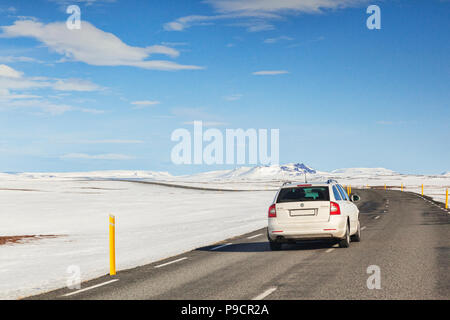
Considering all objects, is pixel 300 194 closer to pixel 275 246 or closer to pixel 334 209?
pixel 334 209

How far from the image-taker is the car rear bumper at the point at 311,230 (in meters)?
14.0

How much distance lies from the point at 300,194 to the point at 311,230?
3.67ft

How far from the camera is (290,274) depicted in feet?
34.8

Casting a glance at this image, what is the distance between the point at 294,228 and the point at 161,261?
332 cm

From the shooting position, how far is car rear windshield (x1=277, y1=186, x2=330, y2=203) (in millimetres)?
14359

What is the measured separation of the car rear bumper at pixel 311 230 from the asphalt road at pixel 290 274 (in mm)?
409

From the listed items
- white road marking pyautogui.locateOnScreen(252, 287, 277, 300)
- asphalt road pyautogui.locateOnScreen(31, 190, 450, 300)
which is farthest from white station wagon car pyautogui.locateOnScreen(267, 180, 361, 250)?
white road marking pyautogui.locateOnScreen(252, 287, 277, 300)

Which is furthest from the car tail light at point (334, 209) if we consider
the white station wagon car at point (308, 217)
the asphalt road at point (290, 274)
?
the asphalt road at point (290, 274)

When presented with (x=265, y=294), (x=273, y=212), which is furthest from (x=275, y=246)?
(x=265, y=294)

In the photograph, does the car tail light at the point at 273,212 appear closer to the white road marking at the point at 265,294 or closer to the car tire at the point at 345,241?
the car tire at the point at 345,241

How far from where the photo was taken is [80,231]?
78.5 ft

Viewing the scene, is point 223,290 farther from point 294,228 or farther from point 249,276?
point 294,228

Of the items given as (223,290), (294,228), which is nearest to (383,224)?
(294,228)

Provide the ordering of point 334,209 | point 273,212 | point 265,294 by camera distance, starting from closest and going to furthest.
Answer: point 265,294 → point 334,209 → point 273,212
